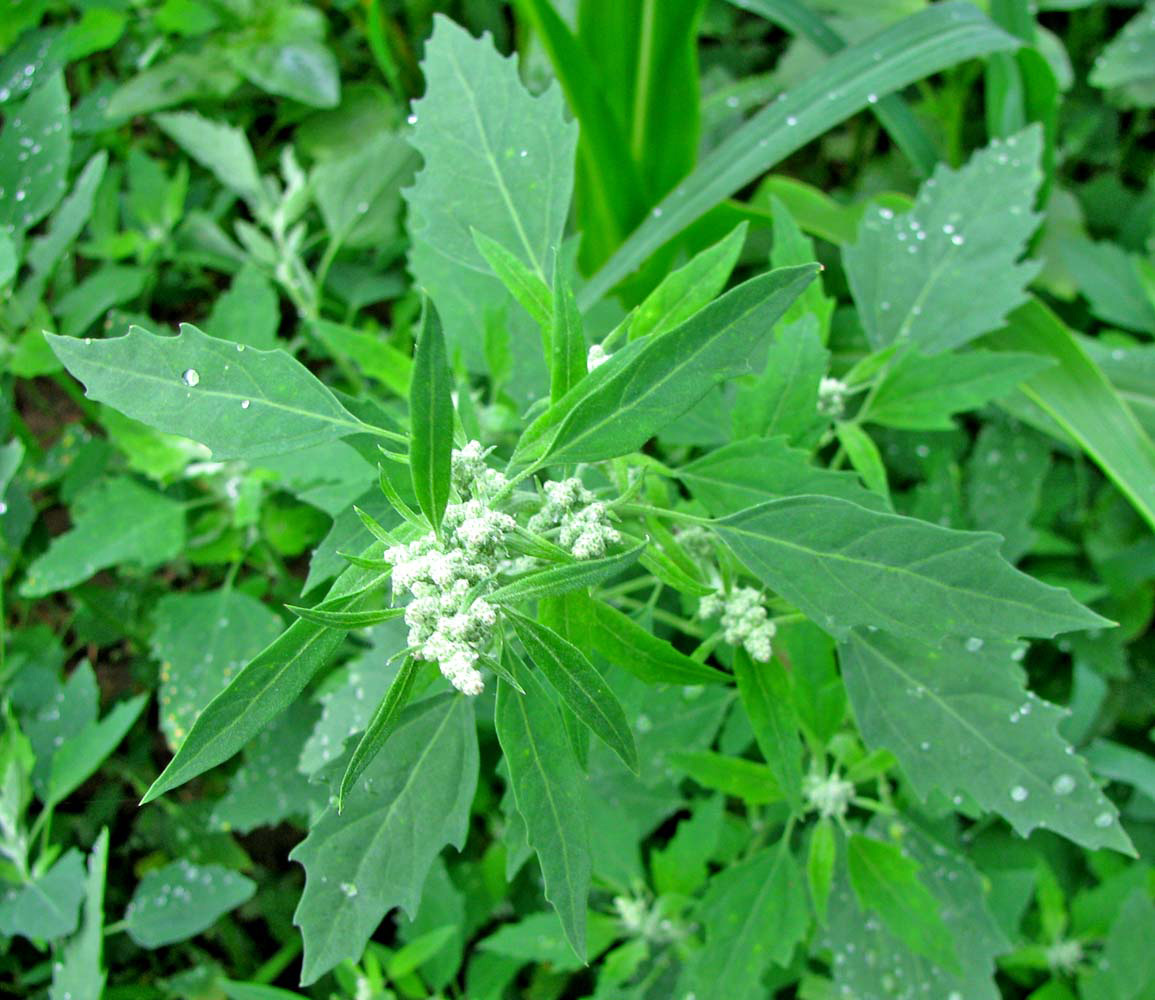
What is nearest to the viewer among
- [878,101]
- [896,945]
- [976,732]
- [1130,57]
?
[976,732]

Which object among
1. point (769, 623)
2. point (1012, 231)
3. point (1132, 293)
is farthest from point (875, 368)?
point (1132, 293)

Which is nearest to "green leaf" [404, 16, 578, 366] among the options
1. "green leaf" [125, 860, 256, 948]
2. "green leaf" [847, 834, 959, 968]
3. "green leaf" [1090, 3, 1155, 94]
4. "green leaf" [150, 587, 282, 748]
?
→ "green leaf" [150, 587, 282, 748]

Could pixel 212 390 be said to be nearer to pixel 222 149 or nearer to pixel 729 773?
pixel 729 773

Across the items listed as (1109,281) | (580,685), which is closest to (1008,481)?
(1109,281)

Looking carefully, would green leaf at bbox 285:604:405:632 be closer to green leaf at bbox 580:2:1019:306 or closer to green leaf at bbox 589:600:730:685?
green leaf at bbox 589:600:730:685

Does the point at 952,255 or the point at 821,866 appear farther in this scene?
the point at 952,255

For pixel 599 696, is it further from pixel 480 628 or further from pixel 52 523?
pixel 52 523

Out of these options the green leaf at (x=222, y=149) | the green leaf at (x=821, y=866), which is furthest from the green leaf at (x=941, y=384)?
the green leaf at (x=222, y=149)
